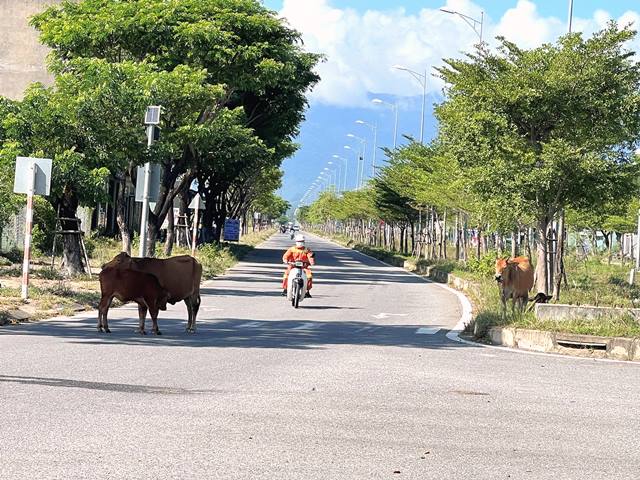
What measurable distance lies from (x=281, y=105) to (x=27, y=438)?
39329 millimetres

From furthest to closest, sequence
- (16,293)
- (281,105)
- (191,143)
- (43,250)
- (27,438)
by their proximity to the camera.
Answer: (281,105), (43,250), (191,143), (16,293), (27,438)

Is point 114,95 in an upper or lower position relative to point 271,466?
upper

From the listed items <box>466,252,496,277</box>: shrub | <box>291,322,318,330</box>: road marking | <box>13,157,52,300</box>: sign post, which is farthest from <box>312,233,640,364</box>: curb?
Answer: <box>466,252,496,277</box>: shrub

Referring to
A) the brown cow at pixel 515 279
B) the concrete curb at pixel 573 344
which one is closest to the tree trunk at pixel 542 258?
the brown cow at pixel 515 279

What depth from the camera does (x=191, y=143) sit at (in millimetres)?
35062

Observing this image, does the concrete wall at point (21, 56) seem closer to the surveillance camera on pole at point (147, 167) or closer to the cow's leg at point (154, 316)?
the surveillance camera on pole at point (147, 167)

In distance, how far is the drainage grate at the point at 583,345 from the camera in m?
17.0

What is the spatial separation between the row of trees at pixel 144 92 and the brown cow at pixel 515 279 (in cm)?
980

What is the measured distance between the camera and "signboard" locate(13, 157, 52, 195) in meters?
21.6

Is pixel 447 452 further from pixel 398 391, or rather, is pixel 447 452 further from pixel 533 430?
pixel 398 391

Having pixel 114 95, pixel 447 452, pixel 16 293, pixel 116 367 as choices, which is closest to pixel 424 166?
pixel 114 95

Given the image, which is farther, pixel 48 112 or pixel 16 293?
pixel 48 112

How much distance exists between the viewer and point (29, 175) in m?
21.6

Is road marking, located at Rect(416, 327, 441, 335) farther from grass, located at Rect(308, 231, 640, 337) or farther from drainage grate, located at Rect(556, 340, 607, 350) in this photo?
drainage grate, located at Rect(556, 340, 607, 350)
